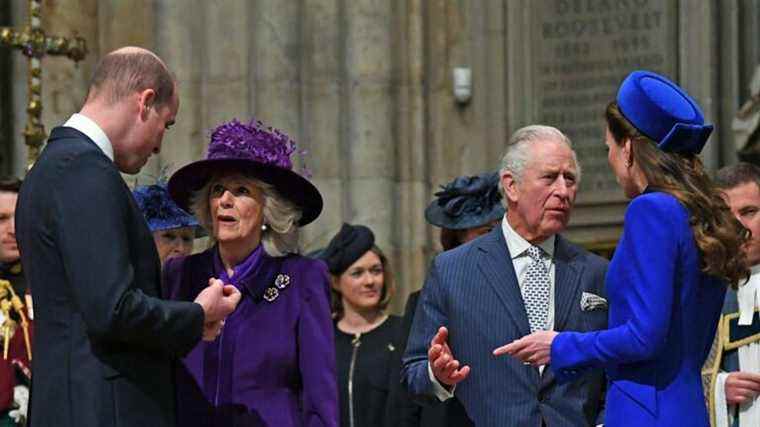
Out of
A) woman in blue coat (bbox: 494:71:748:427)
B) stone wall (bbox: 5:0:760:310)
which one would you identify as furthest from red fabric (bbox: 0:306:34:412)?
stone wall (bbox: 5:0:760:310)

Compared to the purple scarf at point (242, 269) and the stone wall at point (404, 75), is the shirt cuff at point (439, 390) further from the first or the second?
the stone wall at point (404, 75)

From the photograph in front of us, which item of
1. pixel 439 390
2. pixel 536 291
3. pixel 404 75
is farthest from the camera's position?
pixel 404 75

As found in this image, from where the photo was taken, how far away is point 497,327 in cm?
589

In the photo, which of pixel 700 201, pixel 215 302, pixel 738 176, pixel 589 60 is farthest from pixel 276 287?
pixel 589 60

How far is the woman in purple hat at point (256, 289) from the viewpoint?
5.91 meters

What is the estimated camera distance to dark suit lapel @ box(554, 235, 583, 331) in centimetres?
595

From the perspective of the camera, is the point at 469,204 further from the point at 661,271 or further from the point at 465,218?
the point at 661,271

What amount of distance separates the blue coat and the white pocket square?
90 centimetres

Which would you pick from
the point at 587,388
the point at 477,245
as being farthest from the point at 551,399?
the point at 477,245

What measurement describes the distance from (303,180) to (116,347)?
57.5 inches

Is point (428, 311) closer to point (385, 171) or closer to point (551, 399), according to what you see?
point (551, 399)

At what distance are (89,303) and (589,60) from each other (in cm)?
651

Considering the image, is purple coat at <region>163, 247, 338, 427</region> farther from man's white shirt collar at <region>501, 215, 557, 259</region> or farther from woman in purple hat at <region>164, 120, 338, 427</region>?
man's white shirt collar at <region>501, 215, 557, 259</region>

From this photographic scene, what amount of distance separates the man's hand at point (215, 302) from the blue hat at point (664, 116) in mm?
1208
